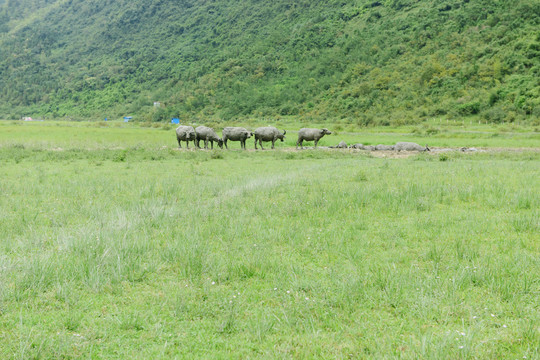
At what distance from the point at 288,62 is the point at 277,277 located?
105562 mm

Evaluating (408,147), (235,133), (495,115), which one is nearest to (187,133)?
(235,133)

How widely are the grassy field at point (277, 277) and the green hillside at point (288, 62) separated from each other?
138 feet

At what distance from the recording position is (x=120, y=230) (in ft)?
19.9

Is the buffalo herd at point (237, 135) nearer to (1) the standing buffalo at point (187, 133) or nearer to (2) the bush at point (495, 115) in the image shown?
(1) the standing buffalo at point (187, 133)

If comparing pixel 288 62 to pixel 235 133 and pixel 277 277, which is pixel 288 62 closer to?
pixel 235 133

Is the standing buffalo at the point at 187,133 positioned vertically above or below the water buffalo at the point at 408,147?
above

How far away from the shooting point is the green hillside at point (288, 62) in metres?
54.6

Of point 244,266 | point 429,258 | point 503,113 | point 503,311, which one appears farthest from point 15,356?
point 503,113

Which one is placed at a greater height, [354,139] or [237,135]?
[237,135]

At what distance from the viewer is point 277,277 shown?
4.40 meters

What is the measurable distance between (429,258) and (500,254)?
0.96m

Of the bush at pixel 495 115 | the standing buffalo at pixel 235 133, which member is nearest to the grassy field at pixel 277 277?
the standing buffalo at pixel 235 133

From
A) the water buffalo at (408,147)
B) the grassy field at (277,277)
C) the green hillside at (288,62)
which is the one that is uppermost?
the green hillside at (288,62)

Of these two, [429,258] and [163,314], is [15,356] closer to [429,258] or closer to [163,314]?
[163,314]
